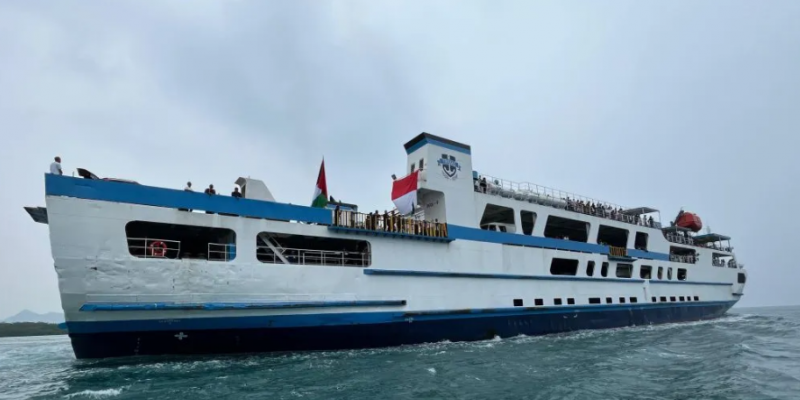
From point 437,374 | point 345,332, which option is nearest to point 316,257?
point 345,332

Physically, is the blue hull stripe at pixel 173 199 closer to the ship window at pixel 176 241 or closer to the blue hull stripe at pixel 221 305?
the ship window at pixel 176 241

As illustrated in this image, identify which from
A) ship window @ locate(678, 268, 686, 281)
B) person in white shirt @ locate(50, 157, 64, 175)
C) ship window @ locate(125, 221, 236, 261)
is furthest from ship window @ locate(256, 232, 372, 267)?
ship window @ locate(678, 268, 686, 281)

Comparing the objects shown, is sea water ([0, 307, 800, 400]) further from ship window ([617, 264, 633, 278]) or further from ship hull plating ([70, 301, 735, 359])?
ship window ([617, 264, 633, 278])

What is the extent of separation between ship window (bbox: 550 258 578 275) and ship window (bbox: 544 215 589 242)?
1215 mm

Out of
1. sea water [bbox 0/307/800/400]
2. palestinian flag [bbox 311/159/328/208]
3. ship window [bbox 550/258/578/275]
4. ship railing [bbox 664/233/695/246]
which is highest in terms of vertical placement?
palestinian flag [bbox 311/159/328/208]

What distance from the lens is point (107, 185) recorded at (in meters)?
10.9

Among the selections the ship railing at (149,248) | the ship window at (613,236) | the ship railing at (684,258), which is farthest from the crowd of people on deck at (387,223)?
the ship railing at (684,258)

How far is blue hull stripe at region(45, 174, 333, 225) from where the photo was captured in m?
10.5

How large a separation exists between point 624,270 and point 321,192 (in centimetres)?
1782

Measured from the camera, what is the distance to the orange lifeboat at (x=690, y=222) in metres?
29.0

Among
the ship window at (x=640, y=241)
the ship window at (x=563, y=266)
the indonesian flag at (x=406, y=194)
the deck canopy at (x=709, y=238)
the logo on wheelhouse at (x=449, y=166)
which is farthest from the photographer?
the deck canopy at (x=709, y=238)

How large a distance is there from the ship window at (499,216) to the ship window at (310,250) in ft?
20.4

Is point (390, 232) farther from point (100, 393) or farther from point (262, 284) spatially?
point (100, 393)

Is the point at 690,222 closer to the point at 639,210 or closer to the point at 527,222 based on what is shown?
the point at 639,210
